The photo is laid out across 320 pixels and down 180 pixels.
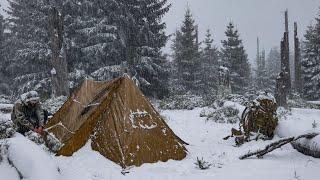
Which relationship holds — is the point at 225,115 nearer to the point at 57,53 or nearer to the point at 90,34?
the point at 57,53

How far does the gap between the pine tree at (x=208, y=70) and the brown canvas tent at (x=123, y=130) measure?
2906cm

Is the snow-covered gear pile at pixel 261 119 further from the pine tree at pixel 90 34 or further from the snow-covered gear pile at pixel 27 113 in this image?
the pine tree at pixel 90 34

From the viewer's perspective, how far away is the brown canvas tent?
7.88m

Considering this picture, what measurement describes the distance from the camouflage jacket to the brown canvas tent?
774mm

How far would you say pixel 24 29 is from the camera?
32.2m

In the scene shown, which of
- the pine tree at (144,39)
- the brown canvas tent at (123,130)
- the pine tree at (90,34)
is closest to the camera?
the brown canvas tent at (123,130)

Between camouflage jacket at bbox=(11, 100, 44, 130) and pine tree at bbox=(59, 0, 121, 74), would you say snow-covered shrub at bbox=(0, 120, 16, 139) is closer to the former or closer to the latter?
camouflage jacket at bbox=(11, 100, 44, 130)

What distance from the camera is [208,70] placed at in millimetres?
44656

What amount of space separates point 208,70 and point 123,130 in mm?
37157

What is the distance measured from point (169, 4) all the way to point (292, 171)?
21.1 meters

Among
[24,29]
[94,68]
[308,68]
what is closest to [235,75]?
[308,68]

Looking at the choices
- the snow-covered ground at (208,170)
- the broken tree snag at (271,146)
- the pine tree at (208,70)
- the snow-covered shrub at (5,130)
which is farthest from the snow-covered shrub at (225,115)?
the pine tree at (208,70)

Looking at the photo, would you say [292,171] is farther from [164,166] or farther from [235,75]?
[235,75]

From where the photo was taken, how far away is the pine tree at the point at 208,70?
131 feet
